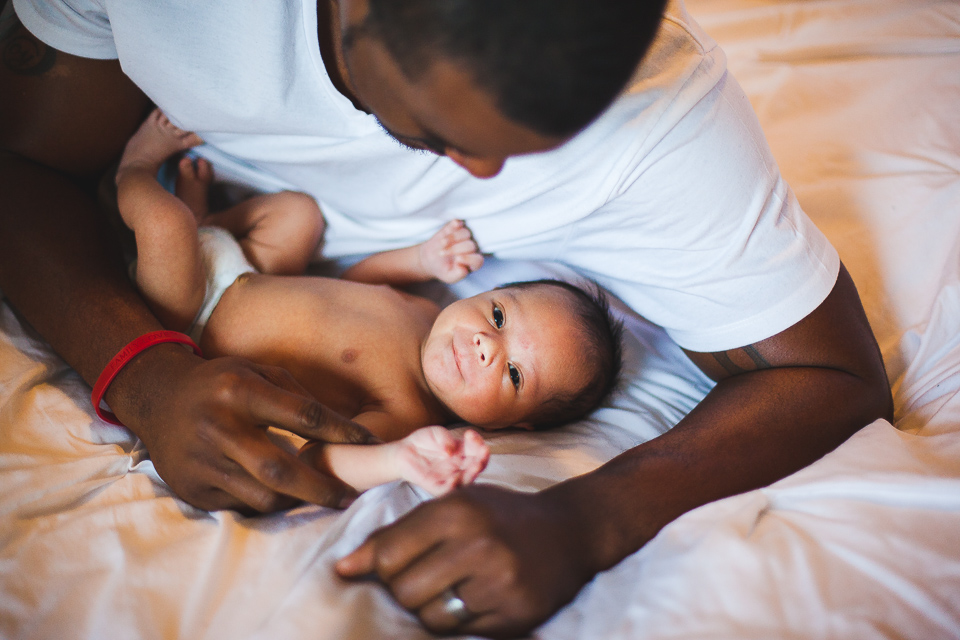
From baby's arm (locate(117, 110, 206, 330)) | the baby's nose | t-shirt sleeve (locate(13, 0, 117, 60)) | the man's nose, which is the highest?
t-shirt sleeve (locate(13, 0, 117, 60))

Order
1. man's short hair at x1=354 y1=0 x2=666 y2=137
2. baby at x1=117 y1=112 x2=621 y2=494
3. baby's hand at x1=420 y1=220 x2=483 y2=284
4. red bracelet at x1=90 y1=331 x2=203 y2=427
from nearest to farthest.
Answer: man's short hair at x1=354 y1=0 x2=666 y2=137 → red bracelet at x1=90 y1=331 x2=203 y2=427 → baby at x1=117 y1=112 x2=621 y2=494 → baby's hand at x1=420 y1=220 x2=483 y2=284

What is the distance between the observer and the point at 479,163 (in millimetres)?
726

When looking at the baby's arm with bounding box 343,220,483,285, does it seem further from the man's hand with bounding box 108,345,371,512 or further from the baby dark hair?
the man's hand with bounding box 108,345,371,512

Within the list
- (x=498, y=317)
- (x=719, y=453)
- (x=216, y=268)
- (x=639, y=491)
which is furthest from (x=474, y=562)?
(x=216, y=268)

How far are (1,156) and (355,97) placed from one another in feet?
2.46

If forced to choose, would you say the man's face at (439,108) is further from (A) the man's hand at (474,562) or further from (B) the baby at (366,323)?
(B) the baby at (366,323)

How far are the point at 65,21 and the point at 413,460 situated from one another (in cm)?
105

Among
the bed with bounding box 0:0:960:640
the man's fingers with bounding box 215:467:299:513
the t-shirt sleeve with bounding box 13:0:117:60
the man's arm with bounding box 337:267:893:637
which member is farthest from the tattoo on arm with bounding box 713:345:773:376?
the t-shirt sleeve with bounding box 13:0:117:60

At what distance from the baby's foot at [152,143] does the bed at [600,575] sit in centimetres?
39

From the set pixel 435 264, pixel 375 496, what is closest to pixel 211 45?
pixel 435 264

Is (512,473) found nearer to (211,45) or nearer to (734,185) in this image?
(734,185)

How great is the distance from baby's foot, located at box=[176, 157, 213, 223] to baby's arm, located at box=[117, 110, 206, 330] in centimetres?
13

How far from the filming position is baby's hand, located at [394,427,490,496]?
778 millimetres

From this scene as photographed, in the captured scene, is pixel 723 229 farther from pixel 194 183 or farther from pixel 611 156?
pixel 194 183
